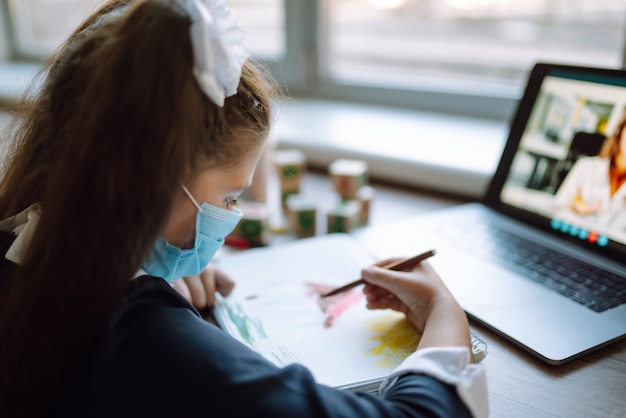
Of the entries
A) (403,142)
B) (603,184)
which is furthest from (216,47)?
(403,142)

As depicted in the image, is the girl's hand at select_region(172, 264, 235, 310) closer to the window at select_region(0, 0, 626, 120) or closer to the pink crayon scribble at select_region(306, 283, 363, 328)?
the pink crayon scribble at select_region(306, 283, 363, 328)

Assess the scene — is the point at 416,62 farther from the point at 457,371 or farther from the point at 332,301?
the point at 457,371

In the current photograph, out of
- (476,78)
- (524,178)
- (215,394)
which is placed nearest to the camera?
(215,394)

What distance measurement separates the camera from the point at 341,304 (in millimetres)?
797

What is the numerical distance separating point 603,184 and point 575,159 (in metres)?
0.06

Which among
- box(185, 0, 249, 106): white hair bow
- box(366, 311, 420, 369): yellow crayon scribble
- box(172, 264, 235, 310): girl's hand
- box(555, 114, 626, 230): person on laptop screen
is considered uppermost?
box(185, 0, 249, 106): white hair bow

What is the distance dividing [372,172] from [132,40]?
0.89 metres

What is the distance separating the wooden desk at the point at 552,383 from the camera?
59cm

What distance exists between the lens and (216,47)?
545 mm

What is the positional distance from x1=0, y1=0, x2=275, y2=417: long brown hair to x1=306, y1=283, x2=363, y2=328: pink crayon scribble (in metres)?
0.30

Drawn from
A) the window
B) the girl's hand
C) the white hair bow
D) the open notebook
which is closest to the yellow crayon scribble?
the open notebook

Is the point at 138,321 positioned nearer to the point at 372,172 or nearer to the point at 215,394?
the point at 215,394

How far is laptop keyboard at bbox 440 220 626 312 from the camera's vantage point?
77 cm

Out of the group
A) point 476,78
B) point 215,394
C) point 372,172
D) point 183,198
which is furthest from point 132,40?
point 476,78
